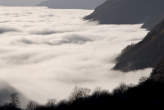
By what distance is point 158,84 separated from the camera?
5581 inches

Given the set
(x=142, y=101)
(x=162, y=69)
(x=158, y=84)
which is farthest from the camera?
(x=162, y=69)

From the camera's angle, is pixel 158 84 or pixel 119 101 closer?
pixel 119 101

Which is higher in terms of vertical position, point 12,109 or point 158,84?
point 158,84

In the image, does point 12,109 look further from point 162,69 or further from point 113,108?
point 162,69

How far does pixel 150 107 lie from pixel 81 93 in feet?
271

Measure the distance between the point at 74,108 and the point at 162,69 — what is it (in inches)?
2952

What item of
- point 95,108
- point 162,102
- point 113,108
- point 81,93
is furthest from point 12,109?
point 162,102

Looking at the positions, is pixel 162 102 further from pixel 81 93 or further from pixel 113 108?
pixel 81 93

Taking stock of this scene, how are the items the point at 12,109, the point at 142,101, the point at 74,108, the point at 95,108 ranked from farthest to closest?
the point at 12,109 → the point at 74,108 → the point at 95,108 → the point at 142,101

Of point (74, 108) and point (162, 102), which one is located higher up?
point (162, 102)

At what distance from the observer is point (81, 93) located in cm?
18200

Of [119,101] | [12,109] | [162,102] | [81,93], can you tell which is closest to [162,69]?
[81,93]

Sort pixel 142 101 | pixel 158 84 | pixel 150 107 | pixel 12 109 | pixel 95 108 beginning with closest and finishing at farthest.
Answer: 1. pixel 150 107
2. pixel 142 101
3. pixel 95 108
4. pixel 158 84
5. pixel 12 109

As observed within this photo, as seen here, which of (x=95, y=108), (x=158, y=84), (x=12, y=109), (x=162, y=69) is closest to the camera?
(x=95, y=108)
